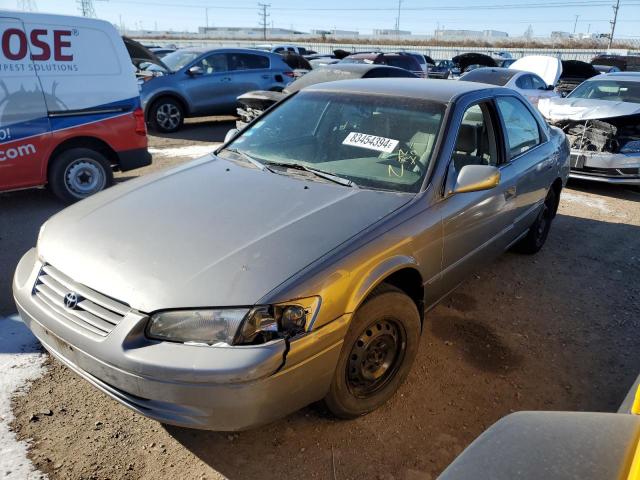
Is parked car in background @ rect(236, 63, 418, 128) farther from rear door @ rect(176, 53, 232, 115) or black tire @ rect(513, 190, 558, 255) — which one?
black tire @ rect(513, 190, 558, 255)

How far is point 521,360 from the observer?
329 centimetres

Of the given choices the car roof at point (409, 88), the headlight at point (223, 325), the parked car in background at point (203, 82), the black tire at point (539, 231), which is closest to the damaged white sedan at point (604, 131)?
the black tire at point (539, 231)

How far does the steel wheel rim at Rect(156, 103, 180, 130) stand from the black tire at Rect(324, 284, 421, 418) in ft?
29.9

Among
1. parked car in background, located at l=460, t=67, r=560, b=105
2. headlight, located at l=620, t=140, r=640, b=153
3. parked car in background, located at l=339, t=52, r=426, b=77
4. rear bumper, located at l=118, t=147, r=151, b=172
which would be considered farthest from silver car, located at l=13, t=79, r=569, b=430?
parked car in background, located at l=339, t=52, r=426, b=77

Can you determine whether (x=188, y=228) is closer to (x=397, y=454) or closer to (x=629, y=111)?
(x=397, y=454)

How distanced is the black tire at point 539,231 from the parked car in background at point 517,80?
20.7ft

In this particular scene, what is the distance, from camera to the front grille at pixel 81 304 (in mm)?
2150

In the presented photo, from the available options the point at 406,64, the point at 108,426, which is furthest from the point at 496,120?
the point at 406,64

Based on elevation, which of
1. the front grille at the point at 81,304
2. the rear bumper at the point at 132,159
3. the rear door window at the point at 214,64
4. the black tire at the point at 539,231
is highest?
the rear door window at the point at 214,64

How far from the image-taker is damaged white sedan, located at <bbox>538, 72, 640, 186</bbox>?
22.9 ft

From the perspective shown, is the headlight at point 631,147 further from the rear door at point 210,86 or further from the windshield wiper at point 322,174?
the rear door at point 210,86

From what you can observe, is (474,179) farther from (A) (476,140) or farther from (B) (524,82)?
(B) (524,82)

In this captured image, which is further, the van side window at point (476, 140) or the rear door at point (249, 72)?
the rear door at point (249, 72)

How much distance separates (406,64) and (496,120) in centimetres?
1136
